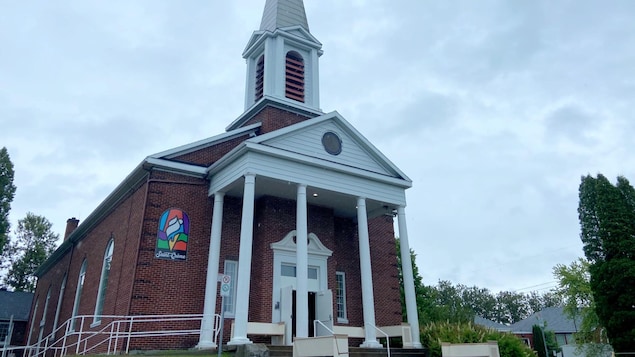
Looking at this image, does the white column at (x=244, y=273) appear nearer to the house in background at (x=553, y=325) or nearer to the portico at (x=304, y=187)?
the portico at (x=304, y=187)

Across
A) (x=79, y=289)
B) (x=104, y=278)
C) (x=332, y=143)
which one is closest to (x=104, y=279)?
(x=104, y=278)

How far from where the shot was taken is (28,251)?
50156mm

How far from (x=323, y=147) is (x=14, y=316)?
34.8 meters

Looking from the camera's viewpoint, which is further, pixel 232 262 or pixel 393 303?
pixel 393 303

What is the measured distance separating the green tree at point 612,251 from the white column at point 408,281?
866 centimetres

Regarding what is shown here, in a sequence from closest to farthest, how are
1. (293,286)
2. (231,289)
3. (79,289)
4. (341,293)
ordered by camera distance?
(231,289) → (293,286) → (341,293) → (79,289)

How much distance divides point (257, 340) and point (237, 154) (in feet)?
19.0

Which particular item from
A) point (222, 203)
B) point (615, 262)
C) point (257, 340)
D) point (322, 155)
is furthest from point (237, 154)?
point (615, 262)

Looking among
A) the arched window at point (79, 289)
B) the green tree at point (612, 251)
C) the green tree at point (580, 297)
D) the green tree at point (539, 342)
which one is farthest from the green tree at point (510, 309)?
the arched window at point (79, 289)

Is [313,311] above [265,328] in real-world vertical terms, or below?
above

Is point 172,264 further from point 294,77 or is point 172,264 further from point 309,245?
point 294,77

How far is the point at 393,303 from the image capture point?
63.4ft

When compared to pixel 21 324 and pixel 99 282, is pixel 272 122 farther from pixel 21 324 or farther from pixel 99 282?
pixel 21 324

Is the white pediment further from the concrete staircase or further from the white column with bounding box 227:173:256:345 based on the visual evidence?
the concrete staircase
